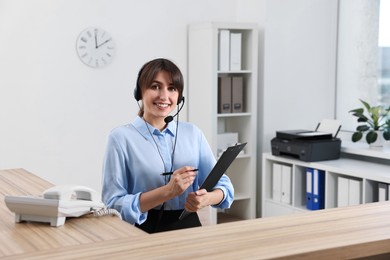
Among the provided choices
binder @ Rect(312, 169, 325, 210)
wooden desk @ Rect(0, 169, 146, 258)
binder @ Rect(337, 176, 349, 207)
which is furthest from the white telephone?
binder @ Rect(312, 169, 325, 210)

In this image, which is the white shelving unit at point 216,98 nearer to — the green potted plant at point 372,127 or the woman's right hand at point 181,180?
the green potted plant at point 372,127

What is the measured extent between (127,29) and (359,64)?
2.12 meters

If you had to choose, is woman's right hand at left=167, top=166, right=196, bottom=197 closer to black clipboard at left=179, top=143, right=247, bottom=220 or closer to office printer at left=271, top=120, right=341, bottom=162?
black clipboard at left=179, top=143, right=247, bottom=220

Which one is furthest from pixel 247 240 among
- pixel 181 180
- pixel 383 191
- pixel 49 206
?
pixel 383 191

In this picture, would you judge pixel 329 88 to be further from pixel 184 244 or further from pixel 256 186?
pixel 184 244

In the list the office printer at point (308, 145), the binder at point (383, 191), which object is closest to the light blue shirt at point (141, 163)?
the binder at point (383, 191)

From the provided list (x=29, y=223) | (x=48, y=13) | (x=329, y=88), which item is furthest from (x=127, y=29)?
(x=29, y=223)

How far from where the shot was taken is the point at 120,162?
8.56 ft

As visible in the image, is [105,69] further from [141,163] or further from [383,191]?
[141,163]

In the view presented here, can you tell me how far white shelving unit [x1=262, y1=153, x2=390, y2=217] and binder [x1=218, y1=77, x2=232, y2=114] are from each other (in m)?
0.55

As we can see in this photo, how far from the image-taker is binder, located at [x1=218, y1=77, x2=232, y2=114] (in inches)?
Answer: 212

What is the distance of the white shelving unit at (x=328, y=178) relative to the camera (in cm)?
449

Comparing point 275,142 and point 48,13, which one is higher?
point 48,13

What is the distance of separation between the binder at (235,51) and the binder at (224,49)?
0.04 meters
